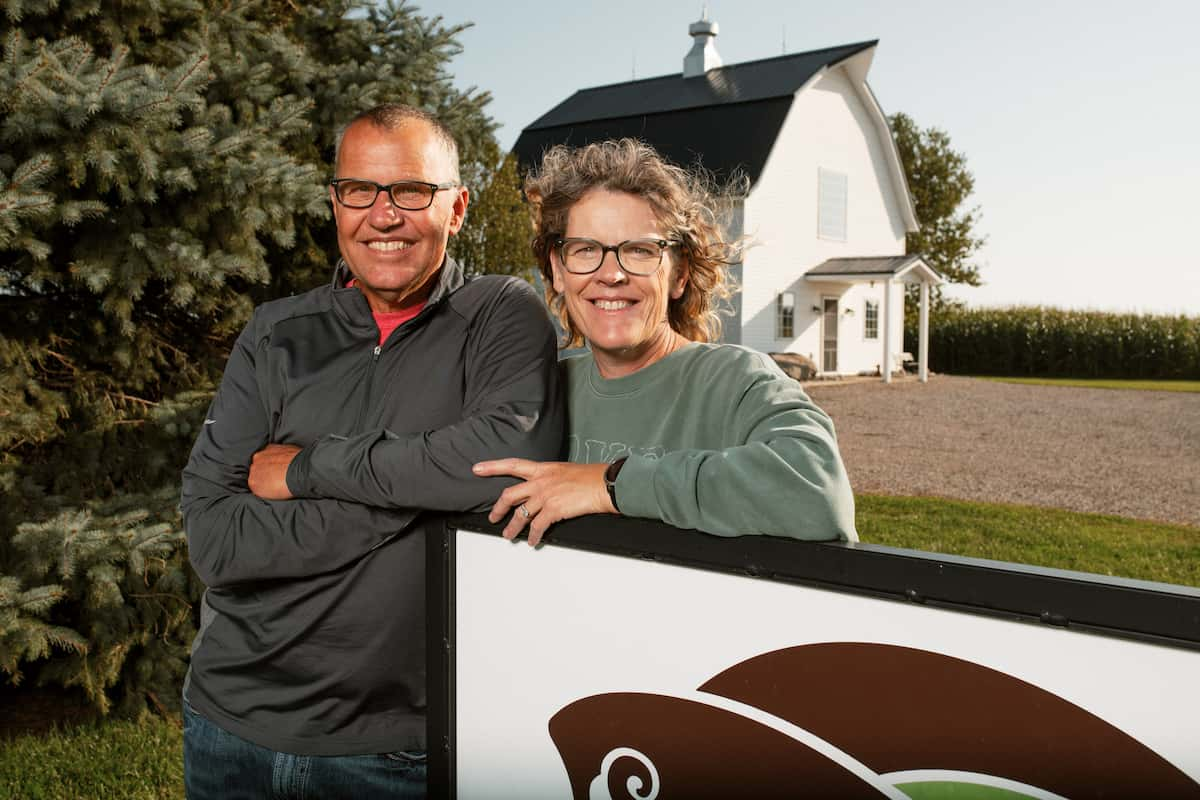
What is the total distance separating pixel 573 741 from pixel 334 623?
2.12ft

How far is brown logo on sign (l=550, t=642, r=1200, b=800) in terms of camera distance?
1118mm

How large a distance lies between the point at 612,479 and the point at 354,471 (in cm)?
57

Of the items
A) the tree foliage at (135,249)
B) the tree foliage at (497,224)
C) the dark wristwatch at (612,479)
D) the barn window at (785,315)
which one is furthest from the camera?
the barn window at (785,315)

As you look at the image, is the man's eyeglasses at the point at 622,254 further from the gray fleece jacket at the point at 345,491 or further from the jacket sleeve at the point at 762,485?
the jacket sleeve at the point at 762,485

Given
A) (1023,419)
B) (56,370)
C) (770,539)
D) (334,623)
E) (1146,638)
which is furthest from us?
(1023,419)

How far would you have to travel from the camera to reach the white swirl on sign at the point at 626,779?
1.49m

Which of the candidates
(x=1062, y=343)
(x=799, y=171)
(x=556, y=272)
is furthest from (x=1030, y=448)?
(x=1062, y=343)

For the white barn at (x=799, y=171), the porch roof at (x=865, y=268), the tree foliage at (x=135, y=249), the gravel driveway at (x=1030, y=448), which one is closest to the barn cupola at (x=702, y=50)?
the white barn at (x=799, y=171)

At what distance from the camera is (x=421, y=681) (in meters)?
2.00

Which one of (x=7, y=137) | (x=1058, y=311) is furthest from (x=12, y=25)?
(x=1058, y=311)

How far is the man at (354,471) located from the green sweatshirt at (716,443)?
140 mm

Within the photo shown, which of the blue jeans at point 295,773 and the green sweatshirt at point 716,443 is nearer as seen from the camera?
the green sweatshirt at point 716,443

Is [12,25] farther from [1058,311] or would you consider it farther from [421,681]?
[1058,311]

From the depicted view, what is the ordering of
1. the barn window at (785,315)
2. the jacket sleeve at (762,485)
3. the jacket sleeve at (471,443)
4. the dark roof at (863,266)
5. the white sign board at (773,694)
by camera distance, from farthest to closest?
the dark roof at (863,266)
the barn window at (785,315)
the jacket sleeve at (471,443)
the jacket sleeve at (762,485)
the white sign board at (773,694)
